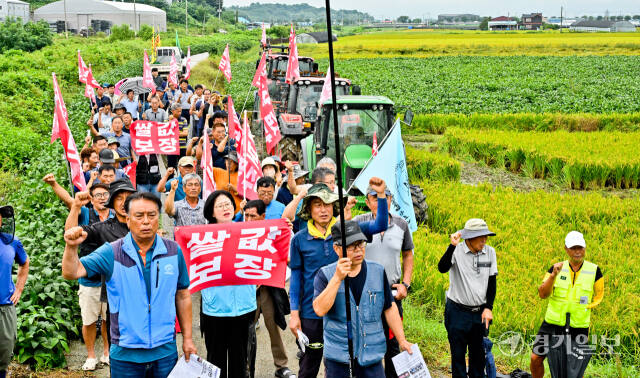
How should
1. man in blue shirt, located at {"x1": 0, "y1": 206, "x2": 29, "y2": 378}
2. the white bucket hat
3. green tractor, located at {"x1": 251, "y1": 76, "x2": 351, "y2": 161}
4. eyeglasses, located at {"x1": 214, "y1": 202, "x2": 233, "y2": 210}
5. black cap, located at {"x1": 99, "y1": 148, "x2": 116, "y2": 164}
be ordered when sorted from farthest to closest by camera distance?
green tractor, located at {"x1": 251, "y1": 76, "x2": 351, "y2": 161}
black cap, located at {"x1": 99, "y1": 148, "x2": 116, "y2": 164}
eyeglasses, located at {"x1": 214, "y1": 202, "x2": 233, "y2": 210}
the white bucket hat
man in blue shirt, located at {"x1": 0, "y1": 206, "x2": 29, "y2": 378}

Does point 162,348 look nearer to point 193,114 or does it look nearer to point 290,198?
point 290,198

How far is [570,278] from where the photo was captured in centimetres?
639

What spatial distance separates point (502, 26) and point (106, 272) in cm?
15872

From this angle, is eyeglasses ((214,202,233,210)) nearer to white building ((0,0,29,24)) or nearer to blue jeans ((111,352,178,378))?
blue jeans ((111,352,178,378))

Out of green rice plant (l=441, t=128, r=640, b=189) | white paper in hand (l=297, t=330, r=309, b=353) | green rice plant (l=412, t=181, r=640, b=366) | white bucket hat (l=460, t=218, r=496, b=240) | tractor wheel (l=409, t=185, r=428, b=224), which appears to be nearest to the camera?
white paper in hand (l=297, t=330, r=309, b=353)

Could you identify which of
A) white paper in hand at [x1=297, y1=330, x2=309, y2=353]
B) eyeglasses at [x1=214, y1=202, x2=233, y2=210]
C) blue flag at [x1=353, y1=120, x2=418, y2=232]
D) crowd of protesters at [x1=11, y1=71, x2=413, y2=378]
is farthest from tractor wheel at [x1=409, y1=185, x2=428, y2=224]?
white paper in hand at [x1=297, y1=330, x2=309, y2=353]

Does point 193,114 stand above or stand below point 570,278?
above

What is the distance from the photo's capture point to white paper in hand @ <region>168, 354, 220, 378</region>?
15.7 ft

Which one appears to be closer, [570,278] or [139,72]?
[570,278]

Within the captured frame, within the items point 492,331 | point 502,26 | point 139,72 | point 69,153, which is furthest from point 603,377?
point 502,26

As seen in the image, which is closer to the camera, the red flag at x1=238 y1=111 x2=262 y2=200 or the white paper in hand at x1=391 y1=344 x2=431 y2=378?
the white paper in hand at x1=391 y1=344 x2=431 y2=378

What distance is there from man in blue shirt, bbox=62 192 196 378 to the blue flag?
2.21 metres

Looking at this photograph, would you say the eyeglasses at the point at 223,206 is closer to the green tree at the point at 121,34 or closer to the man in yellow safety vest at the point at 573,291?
the man in yellow safety vest at the point at 573,291

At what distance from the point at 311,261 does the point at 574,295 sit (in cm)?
247
